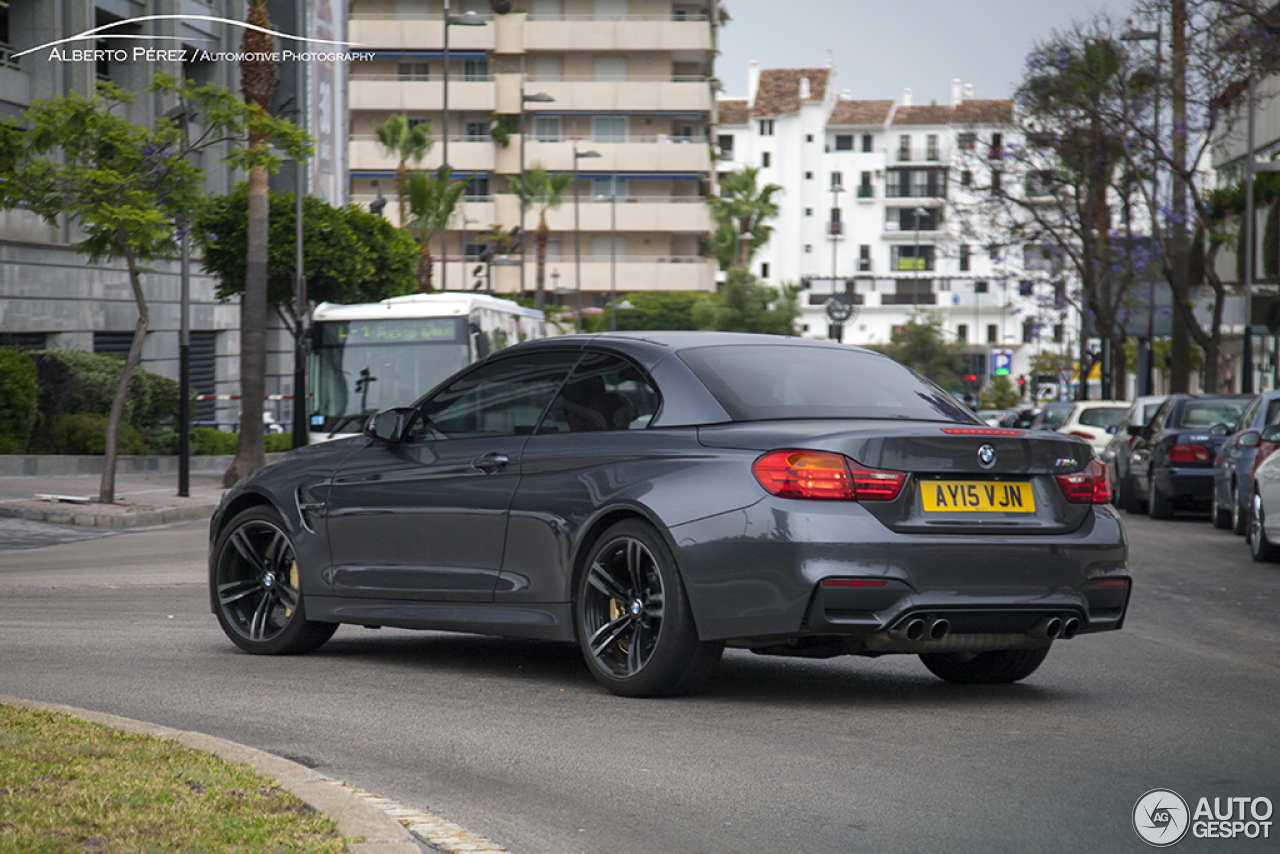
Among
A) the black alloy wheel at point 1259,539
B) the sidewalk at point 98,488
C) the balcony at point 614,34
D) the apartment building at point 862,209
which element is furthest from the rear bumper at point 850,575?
the apartment building at point 862,209

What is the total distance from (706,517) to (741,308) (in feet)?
295

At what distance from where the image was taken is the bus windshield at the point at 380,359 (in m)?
27.5

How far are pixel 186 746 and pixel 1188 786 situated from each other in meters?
3.13

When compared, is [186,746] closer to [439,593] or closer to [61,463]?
[439,593]

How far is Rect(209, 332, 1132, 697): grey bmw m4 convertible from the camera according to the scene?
6598mm

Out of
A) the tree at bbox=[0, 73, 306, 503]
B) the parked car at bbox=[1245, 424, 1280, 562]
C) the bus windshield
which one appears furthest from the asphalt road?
the bus windshield

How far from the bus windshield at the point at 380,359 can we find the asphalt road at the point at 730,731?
1707 centimetres

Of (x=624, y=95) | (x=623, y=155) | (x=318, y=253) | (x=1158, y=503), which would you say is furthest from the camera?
(x=623, y=155)

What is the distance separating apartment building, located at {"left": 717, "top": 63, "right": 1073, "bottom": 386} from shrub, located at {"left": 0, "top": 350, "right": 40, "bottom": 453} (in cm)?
10191

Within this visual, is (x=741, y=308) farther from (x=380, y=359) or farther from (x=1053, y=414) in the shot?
(x=380, y=359)

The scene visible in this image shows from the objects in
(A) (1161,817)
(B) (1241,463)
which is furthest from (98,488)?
(A) (1161,817)

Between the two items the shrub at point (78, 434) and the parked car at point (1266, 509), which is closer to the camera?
the parked car at point (1266, 509)

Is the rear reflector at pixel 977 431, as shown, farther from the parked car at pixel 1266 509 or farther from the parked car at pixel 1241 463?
the parked car at pixel 1241 463

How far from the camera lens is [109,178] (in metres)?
22.6
